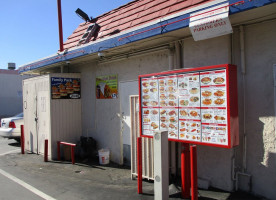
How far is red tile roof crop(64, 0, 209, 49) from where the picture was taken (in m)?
5.66

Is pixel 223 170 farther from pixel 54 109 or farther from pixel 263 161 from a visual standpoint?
pixel 54 109

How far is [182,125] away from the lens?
476cm

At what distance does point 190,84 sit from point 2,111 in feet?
79.2

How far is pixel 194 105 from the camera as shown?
4.56 m

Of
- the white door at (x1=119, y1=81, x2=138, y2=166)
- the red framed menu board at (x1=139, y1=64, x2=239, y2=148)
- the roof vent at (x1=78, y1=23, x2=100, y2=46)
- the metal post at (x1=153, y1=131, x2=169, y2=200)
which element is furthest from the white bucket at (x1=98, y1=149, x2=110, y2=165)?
the roof vent at (x1=78, y1=23, x2=100, y2=46)

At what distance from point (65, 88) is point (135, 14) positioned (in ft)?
10.9

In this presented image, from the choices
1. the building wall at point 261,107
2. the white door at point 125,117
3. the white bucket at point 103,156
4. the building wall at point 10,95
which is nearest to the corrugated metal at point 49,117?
the white bucket at point 103,156

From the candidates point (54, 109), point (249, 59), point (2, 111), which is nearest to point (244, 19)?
point (249, 59)

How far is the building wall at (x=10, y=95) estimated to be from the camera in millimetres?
24062

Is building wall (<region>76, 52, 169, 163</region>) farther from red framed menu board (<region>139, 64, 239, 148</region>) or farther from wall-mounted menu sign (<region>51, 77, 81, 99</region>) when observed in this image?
red framed menu board (<region>139, 64, 239, 148</region>)

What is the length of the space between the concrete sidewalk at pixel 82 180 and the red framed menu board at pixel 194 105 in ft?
3.70

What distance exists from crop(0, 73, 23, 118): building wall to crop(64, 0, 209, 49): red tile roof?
17968 mm

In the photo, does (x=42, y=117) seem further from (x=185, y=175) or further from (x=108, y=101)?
(x=185, y=175)

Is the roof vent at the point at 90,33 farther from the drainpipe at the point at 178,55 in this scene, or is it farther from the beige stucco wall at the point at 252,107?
the beige stucco wall at the point at 252,107
